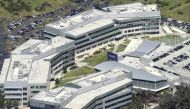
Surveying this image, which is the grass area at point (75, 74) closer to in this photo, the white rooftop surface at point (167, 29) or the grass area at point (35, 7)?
the white rooftop surface at point (167, 29)

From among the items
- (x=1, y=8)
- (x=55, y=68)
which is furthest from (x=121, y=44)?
(x=1, y=8)

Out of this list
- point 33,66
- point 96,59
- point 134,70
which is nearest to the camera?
point 134,70

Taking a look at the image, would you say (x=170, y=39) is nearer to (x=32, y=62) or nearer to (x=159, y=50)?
(x=159, y=50)

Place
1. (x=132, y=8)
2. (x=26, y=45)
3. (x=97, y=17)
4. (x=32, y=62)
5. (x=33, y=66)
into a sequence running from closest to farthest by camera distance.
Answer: (x=33, y=66)
(x=32, y=62)
(x=26, y=45)
(x=97, y=17)
(x=132, y=8)

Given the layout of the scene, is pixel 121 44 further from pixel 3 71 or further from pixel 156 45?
pixel 3 71

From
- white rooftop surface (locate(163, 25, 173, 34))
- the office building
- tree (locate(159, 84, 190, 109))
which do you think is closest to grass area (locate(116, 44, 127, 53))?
white rooftop surface (locate(163, 25, 173, 34))

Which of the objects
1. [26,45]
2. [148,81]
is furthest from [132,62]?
[26,45]

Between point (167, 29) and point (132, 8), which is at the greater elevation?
point (132, 8)
